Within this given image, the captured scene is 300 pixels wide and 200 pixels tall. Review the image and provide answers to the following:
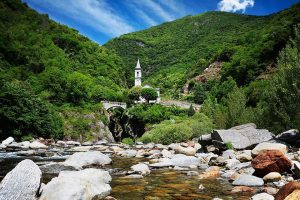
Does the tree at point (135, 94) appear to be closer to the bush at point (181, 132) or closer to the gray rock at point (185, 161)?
the bush at point (181, 132)

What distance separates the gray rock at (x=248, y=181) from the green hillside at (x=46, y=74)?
36055mm

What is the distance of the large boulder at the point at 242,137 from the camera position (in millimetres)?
21453

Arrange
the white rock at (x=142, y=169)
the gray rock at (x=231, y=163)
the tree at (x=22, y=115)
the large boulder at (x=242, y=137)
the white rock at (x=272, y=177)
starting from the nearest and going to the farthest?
the white rock at (x=272, y=177), the white rock at (x=142, y=169), the gray rock at (x=231, y=163), the large boulder at (x=242, y=137), the tree at (x=22, y=115)

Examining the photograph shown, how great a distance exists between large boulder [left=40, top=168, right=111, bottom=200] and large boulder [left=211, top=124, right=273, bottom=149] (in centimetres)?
1149

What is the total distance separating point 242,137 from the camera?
22078 mm

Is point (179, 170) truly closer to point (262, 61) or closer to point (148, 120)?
point (148, 120)

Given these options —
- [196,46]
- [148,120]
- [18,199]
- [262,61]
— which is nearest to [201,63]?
[196,46]

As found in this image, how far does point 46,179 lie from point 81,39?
101950 millimetres

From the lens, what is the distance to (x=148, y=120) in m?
70.9

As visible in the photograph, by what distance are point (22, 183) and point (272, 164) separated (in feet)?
30.1

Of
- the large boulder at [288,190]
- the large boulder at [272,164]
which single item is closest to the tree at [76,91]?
the large boulder at [272,164]

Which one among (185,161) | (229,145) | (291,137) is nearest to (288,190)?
(185,161)

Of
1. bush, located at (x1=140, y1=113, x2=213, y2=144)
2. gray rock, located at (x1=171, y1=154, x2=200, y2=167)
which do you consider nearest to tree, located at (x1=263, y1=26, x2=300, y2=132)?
gray rock, located at (x1=171, y1=154, x2=200, y2=167)

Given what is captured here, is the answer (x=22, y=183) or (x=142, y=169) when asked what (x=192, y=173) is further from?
(x=22, y=183)
